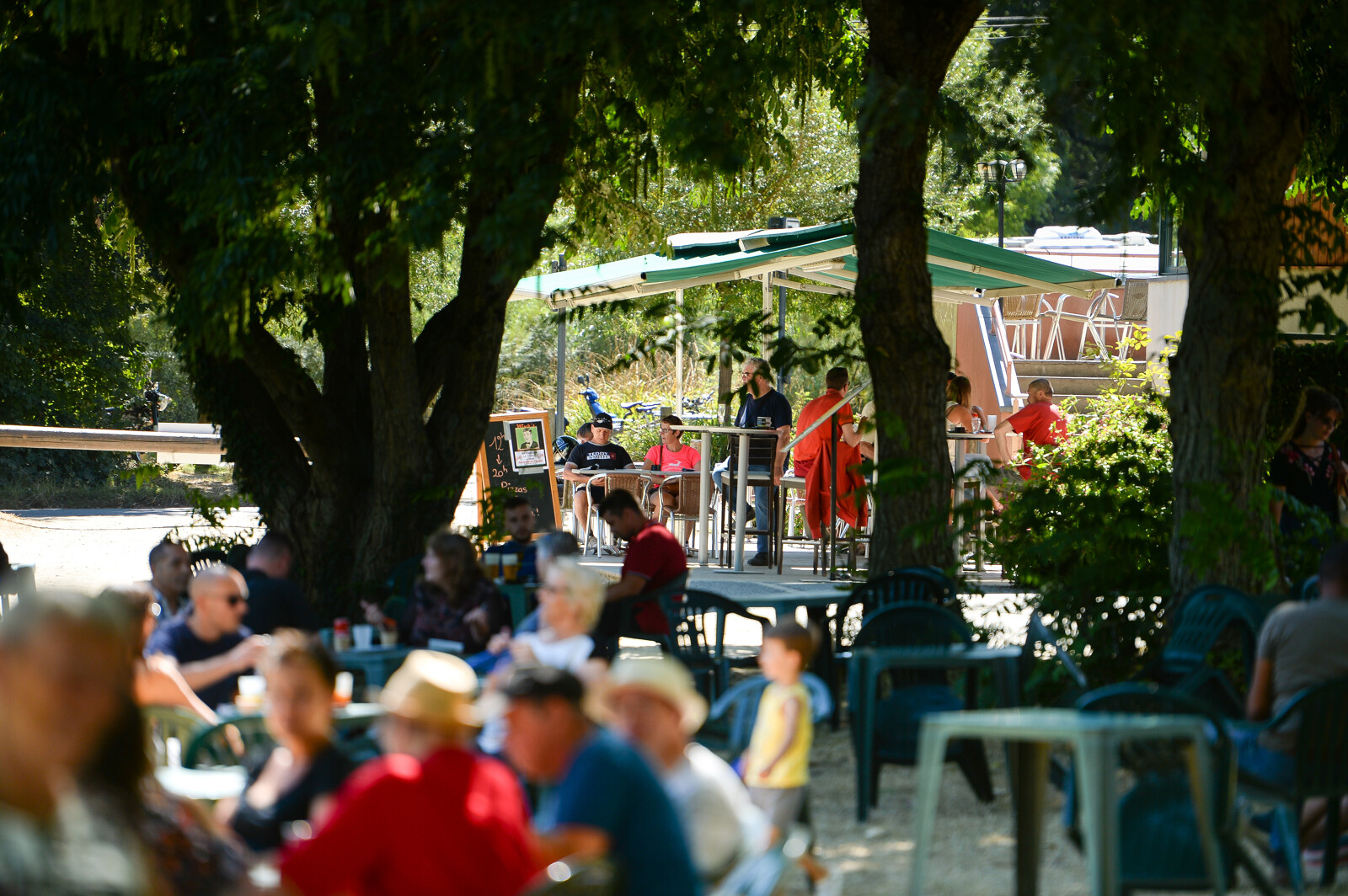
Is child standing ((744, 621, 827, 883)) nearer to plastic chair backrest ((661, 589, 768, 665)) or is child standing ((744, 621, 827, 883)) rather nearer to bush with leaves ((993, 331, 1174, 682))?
plastic chair backrest ((661, 589, 768, 665))

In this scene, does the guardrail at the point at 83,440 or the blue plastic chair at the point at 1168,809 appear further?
the guardrail at the point at 83,440

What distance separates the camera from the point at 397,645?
21.1 ft

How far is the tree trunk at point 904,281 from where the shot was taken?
8.04 meters

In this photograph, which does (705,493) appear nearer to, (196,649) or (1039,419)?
(1039,419)

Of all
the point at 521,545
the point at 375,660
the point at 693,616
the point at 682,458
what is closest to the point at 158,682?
the point at 375,660

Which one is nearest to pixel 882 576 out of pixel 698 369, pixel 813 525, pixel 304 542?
pixel 304 542

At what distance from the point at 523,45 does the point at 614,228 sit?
537cm

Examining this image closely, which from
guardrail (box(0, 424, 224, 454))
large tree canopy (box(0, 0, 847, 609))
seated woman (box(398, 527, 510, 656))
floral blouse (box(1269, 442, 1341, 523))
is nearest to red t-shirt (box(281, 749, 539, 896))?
seated woman (box(398, 527, 510, 656))

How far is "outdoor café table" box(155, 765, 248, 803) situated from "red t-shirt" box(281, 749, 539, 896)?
123 centimetres

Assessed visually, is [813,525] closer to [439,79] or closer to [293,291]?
[293,291]

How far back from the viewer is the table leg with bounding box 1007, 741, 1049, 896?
181 inches

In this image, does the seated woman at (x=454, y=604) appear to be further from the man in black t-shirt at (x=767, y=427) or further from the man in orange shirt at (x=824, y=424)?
the man in black t-shirt at (x=767, y=427)

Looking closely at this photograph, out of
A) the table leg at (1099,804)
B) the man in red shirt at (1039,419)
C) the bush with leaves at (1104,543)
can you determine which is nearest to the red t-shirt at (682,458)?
the man in red shirt at (1039,419)

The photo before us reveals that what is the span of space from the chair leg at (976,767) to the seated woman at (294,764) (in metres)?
3.20
